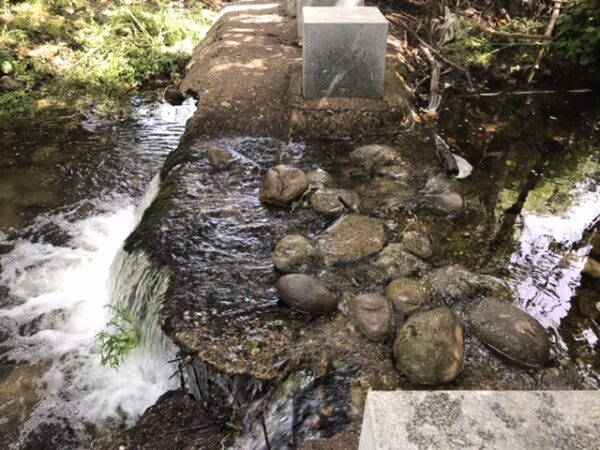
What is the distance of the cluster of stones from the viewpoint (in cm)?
344

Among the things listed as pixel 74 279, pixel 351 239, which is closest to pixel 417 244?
pixel 351 239

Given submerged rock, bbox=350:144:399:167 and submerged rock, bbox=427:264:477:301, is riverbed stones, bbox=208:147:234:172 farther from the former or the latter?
submerged rock, bbox=427:264:477:301

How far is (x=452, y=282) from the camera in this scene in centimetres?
423

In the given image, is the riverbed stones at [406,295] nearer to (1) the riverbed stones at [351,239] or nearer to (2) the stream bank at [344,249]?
(2) the stream bank at [344,249]

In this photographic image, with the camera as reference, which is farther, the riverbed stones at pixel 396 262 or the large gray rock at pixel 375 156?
the large gray rock at pixel 375 156

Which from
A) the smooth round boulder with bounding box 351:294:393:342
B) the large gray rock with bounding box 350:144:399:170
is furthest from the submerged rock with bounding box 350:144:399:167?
the smooth round boulder with bounding box 351:294:393:342

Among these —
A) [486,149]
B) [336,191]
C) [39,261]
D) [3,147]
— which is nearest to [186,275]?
[336,191]

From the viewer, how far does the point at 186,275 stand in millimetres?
4367

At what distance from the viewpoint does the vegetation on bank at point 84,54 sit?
31.7 feet

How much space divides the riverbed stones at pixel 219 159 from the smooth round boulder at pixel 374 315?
9.39 ft

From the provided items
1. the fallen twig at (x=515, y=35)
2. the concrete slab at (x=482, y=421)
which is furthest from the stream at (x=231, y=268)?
the fallen twig at (x=515, y=35)

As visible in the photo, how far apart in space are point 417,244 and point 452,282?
1.82 ft

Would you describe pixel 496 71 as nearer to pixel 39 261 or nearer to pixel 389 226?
pixel 389 226

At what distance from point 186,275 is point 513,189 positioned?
169 inches
